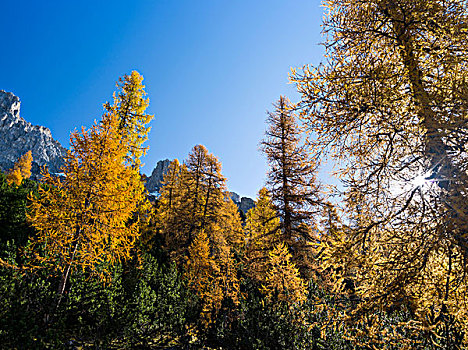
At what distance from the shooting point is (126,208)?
7.48 meters

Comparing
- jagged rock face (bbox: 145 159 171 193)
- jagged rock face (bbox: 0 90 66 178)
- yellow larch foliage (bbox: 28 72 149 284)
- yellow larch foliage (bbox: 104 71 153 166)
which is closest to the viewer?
yellow larch foliage (bbox: 28 72 149 284)

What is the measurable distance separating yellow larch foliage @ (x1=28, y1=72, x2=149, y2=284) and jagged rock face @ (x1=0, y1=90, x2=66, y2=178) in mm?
150805

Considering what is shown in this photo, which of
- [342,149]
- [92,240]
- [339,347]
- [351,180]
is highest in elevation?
[342,149]

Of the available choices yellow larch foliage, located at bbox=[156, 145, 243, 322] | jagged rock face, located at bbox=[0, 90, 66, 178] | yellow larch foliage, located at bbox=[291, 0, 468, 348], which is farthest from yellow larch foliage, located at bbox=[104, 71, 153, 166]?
jagged rock face, located at bbox=[0, 90, 66, 178]

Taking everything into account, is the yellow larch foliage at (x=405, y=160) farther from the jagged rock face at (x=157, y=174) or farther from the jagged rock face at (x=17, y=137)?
the jagged rock face at (x=17, y=137)

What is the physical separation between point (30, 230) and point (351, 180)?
546 inches

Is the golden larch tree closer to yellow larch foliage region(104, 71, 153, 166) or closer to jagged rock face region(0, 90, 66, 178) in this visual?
yellow larch foliage region(104, 71, 153, 166)

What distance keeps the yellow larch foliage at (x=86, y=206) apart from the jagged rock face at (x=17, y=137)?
15080 cm

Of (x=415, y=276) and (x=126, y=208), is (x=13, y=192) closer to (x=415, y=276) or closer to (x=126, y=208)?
(x=126, y=208)

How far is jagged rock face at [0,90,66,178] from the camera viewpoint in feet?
433

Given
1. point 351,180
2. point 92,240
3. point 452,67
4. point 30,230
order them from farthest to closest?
point 30,230, point 92,240, point 351,180, point 452,67

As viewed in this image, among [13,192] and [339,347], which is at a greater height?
[13,192]

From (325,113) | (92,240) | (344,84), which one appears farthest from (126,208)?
(344,84)

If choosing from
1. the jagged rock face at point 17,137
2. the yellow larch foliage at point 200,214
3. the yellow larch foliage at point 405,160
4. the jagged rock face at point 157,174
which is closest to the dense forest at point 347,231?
the yellow larch foliage at point 405,160
